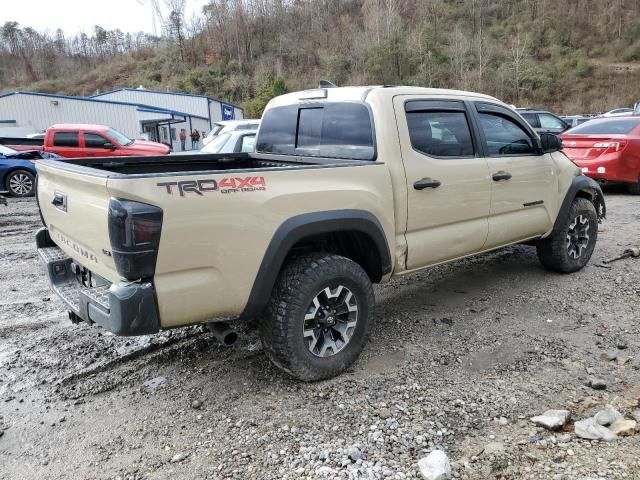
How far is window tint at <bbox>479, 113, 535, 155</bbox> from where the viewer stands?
4.46 metres

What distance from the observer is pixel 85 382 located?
3.46 metres

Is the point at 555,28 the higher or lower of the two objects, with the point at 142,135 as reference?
higher

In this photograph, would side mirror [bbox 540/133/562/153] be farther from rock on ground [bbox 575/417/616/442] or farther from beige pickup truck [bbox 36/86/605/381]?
rock on ground [bbox 575/417/616/442]

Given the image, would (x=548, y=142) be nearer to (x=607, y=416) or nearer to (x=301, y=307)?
(x=607, y=416)

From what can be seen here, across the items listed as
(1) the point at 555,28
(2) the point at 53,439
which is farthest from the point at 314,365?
(1) the point at 555,28

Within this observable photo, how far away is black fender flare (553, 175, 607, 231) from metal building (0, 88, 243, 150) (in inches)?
1162

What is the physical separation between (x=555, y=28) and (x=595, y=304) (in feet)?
220

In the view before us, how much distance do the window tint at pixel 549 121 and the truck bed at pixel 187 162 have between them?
1387 centimetres

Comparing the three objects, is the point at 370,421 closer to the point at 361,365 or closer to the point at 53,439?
the point at 361,365

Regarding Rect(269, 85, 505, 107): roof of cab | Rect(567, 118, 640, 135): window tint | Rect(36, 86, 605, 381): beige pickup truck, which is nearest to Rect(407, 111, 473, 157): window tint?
Rect(36, 86, 605, 381): beige pickup truck

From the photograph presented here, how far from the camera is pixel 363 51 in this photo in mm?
58312

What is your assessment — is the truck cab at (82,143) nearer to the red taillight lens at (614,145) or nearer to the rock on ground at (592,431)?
the red taillight lens at (614,145)

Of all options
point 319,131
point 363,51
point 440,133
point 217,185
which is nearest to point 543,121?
point 440,133

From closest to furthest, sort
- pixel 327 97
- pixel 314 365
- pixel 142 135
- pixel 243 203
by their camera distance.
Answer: pixel 243 203 < pixel 314 365 < pixel 327 97 < pixel 142 135
